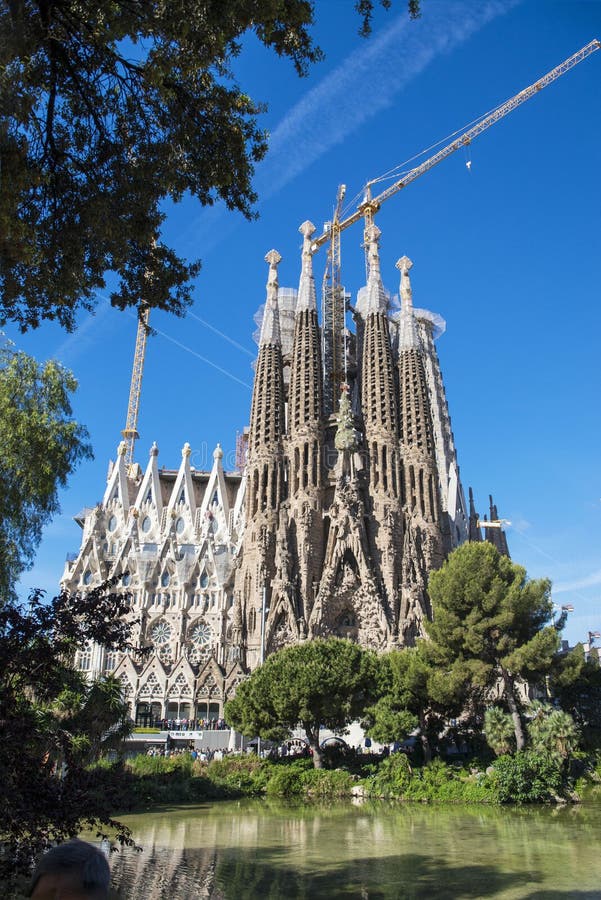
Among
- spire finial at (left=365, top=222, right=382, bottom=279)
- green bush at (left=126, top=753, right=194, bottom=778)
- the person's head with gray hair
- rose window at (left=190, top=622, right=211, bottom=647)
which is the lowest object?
the person's head with gray hair

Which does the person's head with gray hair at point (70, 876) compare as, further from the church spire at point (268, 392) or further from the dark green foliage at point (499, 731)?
the church spire at point (268, 392)

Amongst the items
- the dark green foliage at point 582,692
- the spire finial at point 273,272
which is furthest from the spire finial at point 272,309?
the dark green foliage at point 582,692

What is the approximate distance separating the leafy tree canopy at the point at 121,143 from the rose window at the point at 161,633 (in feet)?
151

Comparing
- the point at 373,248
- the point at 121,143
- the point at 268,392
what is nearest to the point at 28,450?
the point at 121,143

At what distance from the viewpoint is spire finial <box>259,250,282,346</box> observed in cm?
5559

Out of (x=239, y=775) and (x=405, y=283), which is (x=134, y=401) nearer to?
(x=405, y=283)

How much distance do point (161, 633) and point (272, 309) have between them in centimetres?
2581

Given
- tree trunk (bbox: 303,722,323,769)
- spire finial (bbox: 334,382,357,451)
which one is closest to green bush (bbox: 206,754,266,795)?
tree trunk (bbox: 303,722,323,769)

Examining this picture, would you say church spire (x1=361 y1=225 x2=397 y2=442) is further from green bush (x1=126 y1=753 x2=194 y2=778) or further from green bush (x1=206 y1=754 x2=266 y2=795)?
green bush (x1=126 y1=753 x2=194 y2=778)

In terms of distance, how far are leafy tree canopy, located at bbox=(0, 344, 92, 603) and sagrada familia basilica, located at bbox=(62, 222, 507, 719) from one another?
972 inches

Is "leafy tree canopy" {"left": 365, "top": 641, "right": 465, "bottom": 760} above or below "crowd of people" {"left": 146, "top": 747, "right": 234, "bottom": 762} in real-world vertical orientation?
above

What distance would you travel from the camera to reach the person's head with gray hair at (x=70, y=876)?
2.26m

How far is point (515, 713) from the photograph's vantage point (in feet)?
90.7

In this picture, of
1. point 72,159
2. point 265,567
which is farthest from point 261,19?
point 265,567
